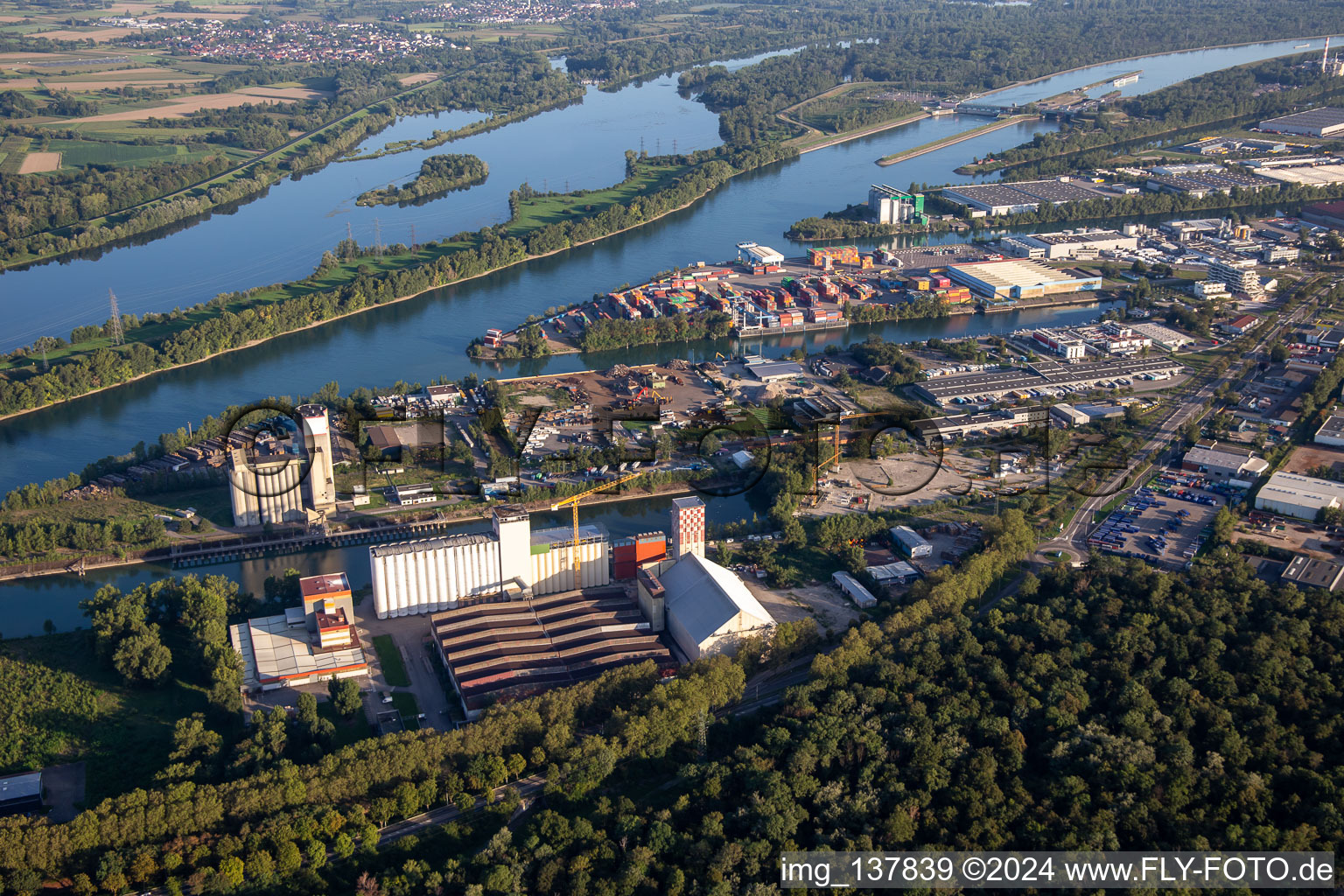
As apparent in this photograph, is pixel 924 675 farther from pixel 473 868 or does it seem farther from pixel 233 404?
pixel 233 404

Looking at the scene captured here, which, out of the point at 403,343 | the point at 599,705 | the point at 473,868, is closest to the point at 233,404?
the point at 403,343

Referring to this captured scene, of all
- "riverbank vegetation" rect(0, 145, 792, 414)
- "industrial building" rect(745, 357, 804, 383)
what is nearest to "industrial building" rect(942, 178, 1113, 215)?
"riverbank vegetation" rect(0, 145, 792, 414)

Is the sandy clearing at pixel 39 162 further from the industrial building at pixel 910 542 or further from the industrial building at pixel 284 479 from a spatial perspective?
the industrial building at pixel 910 542

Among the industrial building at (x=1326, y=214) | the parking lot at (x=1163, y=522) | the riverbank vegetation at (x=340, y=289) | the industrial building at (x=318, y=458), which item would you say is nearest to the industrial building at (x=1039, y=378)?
the parking lot at (x=1163, y=522)

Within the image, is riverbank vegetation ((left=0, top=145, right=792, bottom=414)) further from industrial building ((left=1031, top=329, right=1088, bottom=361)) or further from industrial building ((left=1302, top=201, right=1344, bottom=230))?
industrial building ((left=1302, top=201, right=1344, bottom=230))

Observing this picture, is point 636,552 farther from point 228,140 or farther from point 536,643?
point 228,140

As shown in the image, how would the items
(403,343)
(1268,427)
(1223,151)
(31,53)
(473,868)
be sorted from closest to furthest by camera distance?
1. (473,868)
2. (1268,427)
3. (403,343)
4. (1223,151)
5. (31,53)
